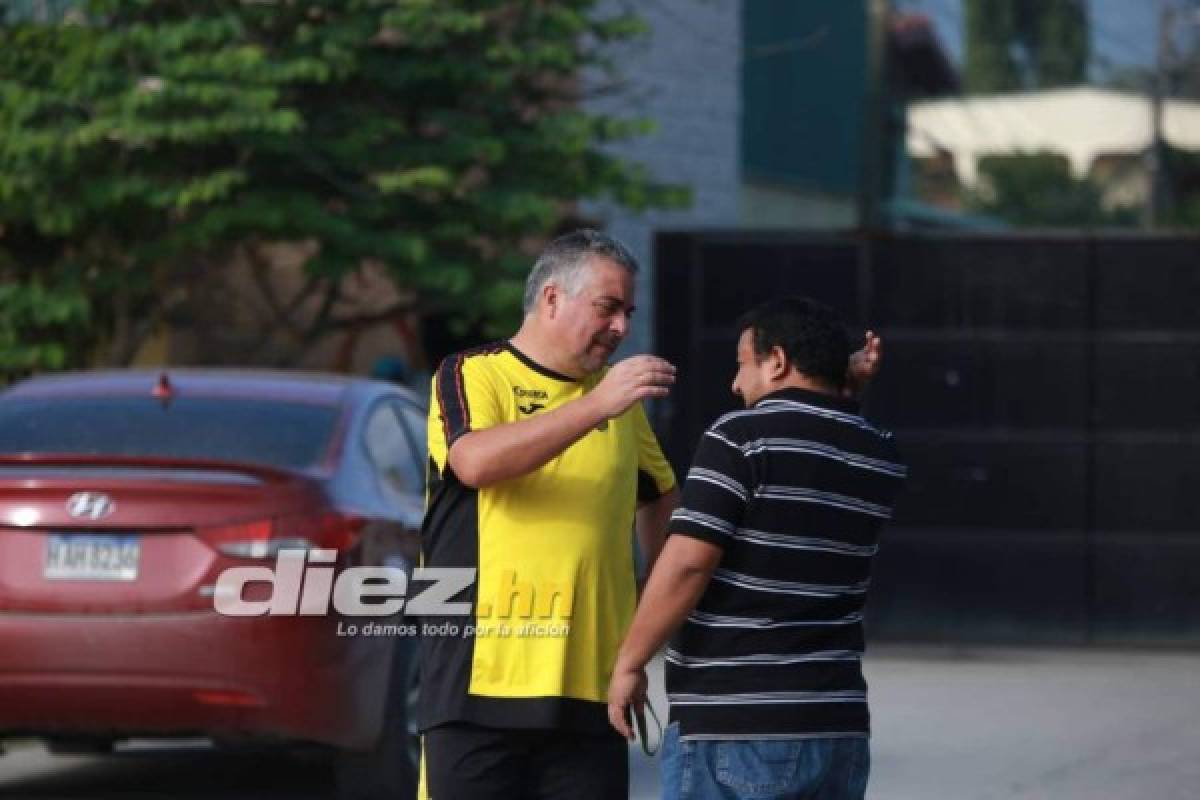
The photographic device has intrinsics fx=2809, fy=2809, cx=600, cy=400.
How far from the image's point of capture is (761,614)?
5762mm

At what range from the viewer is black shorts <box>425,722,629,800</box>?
5.80 m

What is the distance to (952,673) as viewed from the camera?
51.6ft

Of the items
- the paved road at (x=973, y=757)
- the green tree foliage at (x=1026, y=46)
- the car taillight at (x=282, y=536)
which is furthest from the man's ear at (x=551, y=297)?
the green tree foliage at (x=1026, y=46)

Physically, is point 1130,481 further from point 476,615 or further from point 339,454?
point 476,615

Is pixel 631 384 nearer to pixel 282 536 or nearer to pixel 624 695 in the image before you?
pixel 624 695

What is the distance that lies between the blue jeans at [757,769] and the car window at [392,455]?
462 centimetres

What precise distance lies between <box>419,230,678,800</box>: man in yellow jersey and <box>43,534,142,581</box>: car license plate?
3.64m

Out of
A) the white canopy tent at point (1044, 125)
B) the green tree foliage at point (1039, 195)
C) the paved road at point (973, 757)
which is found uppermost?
the white canopy tent at point (1044, 125)

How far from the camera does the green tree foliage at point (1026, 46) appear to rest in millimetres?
27750

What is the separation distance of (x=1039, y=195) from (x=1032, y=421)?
34.8ft

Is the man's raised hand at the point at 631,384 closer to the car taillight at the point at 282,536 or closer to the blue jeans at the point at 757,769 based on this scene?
the blue jeans at the point at 757,769

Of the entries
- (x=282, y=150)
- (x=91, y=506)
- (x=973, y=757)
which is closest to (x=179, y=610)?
(x=91, y=506)

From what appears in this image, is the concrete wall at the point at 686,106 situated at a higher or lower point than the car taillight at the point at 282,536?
higher

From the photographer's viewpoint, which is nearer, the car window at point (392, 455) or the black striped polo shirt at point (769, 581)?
the black striped polo shirt at point (769, 581)
